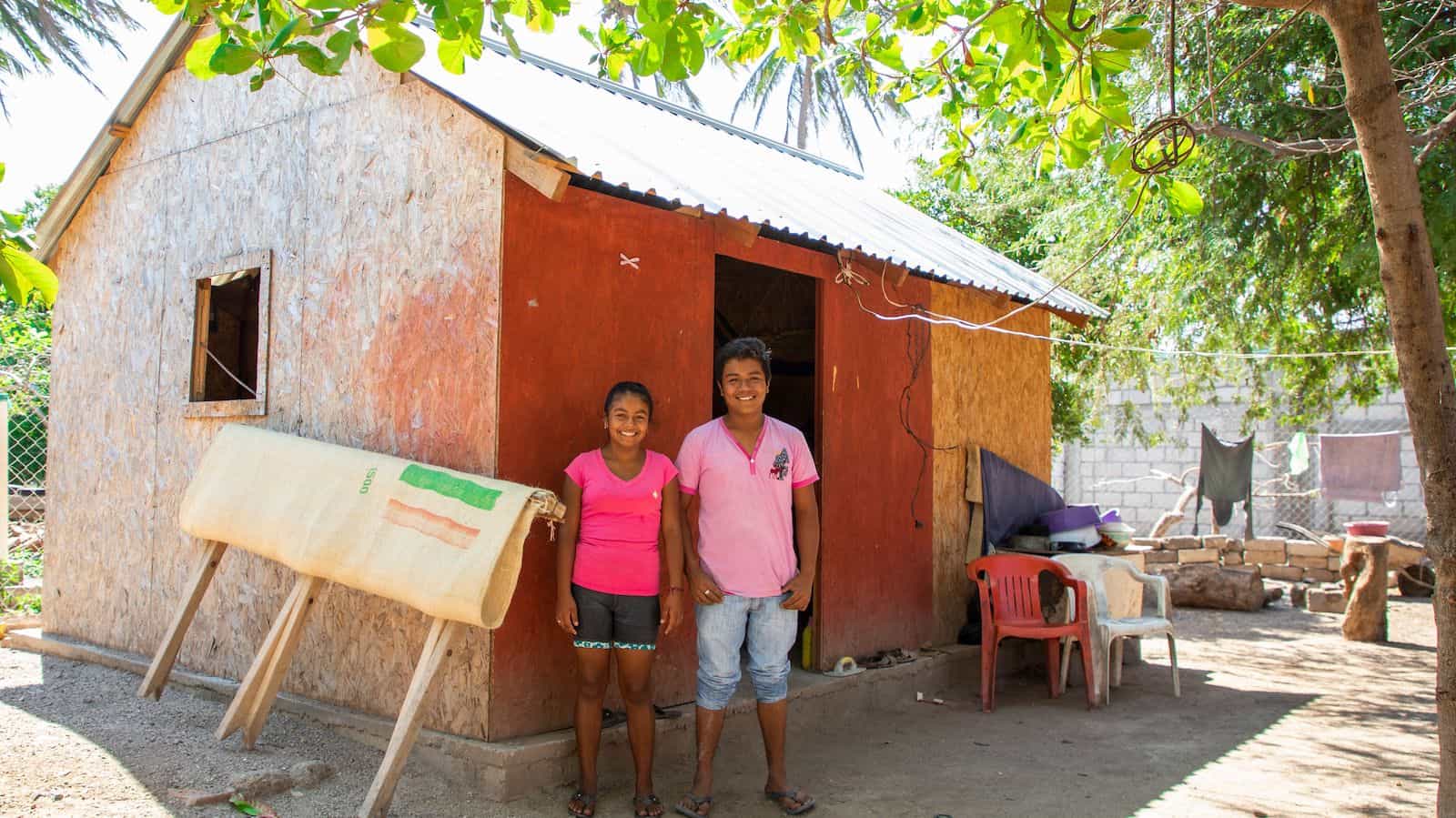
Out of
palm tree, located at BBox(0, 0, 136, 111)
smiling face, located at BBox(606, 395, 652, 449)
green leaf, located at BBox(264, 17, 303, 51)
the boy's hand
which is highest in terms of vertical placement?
→ palm tree, located at BBox(0, 0, 136, 111)

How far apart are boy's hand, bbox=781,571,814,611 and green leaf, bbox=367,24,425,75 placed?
2.61 m

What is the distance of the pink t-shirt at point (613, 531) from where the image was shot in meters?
4.39

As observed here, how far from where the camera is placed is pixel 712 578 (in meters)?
4.54

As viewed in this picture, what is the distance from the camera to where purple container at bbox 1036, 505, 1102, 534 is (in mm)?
8086

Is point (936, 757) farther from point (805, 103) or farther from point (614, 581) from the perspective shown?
point (805, 103)

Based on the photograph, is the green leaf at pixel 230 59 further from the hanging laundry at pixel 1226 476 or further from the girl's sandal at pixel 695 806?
the hanging laundry at pixel 1226 476

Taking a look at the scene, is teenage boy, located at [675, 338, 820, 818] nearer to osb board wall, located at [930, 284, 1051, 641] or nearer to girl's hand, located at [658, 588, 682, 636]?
girl's hand, located at [658, 588, 682, 636]

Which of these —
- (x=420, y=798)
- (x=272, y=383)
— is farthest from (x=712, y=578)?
(x=272, y=383)

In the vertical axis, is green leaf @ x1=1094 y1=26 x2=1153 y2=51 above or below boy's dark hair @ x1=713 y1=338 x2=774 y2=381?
above

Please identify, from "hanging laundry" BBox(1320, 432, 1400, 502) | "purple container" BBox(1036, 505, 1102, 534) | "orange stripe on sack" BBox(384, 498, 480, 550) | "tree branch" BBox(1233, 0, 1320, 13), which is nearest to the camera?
"tree branch" BBox(1233, 0, 1320, 13)

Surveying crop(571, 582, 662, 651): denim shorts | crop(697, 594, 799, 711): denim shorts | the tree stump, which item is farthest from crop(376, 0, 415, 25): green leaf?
the tree stump

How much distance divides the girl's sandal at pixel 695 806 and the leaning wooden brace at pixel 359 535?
3.85 feet

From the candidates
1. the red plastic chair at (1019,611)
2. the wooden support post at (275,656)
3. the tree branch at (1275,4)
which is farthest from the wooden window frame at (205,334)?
the tree branch at (1275,4)

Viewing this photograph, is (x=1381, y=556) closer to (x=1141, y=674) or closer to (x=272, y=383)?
(x=1141, y=674)
